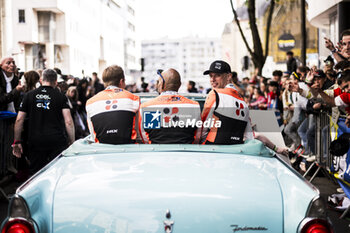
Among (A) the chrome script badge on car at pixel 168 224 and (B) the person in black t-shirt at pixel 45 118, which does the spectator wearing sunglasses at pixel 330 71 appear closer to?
(B) the person in black t-shirt at pixel 45 118

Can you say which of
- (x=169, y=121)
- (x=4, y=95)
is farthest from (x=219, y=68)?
(x=4, y=95)

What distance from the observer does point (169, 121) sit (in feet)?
14.6

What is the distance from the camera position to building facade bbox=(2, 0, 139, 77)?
4741 cm

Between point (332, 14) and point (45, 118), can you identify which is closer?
point (45, 118)

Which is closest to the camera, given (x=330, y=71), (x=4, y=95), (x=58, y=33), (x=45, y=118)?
(x=45, y=118)

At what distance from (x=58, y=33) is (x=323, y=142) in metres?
46.8

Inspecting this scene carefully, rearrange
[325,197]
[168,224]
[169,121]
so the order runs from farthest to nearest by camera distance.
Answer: [325,197] < [169,121] < [168,224]

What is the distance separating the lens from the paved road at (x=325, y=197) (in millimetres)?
6439

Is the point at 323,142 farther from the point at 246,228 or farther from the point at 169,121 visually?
the point at 246,228

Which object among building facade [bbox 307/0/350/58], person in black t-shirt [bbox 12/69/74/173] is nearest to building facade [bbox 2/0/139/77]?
building facade [bbox 307/0/350/58]

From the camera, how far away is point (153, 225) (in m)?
2.73

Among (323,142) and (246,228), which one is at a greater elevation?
(246,228)

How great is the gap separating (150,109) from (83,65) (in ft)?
193

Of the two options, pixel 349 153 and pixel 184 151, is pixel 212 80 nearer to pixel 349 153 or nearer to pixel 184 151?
pixel 349 153
